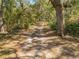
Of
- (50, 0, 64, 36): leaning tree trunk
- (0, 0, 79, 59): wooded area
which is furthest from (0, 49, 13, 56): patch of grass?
(50, 0, 64, 36): leaning tree trunk

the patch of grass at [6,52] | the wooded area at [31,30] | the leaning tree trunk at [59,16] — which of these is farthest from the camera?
the leaning tree trunk at [59,16]

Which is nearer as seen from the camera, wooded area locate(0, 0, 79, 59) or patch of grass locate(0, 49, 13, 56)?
patch of grass locate(0, 49, 13, 56)

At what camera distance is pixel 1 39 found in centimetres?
1067

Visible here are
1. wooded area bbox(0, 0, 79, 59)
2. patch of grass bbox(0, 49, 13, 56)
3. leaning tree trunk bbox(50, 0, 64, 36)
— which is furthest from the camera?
leaning tree trunk bbox(50, 0, 64, 36)

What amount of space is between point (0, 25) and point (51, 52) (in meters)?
5.99

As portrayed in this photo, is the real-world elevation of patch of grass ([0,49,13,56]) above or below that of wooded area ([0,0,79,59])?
below

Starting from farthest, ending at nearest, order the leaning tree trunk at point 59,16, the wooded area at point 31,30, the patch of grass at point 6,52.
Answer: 1. the leaning tree trunk at point 59,16
2. the wooded area at point 31,30
3. the patch of grass at point 6,52

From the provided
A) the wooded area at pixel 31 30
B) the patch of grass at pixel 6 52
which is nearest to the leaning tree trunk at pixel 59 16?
the wooded area at pixel 31 30

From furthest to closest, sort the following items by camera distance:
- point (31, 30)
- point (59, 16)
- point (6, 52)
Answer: point (31, 30), point (59, 16), point (6, 52)

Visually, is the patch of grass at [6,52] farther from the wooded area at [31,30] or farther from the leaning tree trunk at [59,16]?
the leaning tree trunk at [59,16]

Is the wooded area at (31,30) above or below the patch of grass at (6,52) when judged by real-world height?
above

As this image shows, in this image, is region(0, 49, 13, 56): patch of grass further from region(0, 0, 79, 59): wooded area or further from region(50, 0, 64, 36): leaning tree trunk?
region(50, 0, 64, 36): leaning tree trunk

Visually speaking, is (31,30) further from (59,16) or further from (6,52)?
(6,52)

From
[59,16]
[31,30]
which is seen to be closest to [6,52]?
[59,16]
